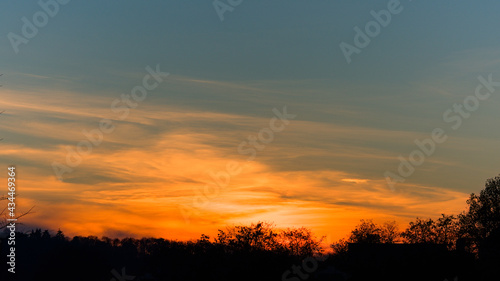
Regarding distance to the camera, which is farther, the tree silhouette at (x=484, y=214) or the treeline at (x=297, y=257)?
the tree silhouette at (x=484, y=214)

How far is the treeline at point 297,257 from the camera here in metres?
58.7

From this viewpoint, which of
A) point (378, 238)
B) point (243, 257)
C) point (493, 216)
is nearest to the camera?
point (243, 257)

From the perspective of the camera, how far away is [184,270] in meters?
75.1

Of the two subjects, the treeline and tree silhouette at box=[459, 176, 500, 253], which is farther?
tree silhouette at box=[459, 176, 500, 253]

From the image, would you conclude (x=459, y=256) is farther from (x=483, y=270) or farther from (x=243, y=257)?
(x=243, y=257)

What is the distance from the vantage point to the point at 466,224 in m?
91.2

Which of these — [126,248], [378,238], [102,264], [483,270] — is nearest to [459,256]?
[483,270]

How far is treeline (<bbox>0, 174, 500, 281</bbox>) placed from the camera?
5866 centimetres

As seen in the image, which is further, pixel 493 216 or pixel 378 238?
pixel 378 238

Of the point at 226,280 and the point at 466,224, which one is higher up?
the point at 466,224

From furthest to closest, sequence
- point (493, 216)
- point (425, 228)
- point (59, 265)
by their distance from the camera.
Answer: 1. point (425, 228)
2. point (59, 265)
3. point (493, 216)

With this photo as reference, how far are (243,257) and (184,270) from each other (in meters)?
9.04

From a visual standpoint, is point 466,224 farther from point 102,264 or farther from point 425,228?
point 102,264

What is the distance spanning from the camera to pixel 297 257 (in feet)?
316
